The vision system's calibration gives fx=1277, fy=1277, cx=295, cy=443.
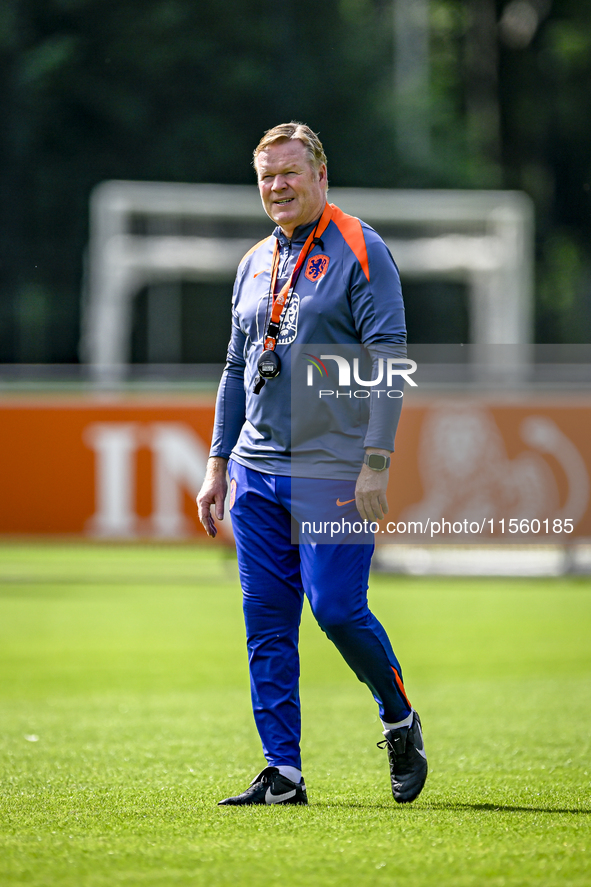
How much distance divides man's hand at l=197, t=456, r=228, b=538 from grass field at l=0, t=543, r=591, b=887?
0.93 m

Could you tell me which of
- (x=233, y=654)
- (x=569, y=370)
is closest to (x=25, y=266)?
(x=569, y=370)

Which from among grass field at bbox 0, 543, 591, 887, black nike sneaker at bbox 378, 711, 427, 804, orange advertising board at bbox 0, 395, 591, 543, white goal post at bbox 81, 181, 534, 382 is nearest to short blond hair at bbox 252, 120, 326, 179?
black nike sneaker at bbox 378, 711, 427, 804

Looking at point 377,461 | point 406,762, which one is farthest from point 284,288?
point 406,762

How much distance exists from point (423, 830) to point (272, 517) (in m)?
1.06

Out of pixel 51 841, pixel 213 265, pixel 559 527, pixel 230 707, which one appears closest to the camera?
pixel 51 841

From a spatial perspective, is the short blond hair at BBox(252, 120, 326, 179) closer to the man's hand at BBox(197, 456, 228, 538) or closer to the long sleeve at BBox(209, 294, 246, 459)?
the long sleeve at BBox(209, 294, 246, 459)

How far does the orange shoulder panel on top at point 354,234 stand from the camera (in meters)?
3.96

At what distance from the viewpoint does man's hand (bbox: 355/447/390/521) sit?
153 inches

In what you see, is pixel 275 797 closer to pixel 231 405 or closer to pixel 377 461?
→ pixel 377 461

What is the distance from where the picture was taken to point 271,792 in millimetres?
4016

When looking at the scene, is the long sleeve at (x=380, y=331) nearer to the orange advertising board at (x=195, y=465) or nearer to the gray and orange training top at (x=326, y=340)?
the gray and orange training top at (x=326, y=340)

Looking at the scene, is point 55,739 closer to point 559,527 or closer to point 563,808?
point 563,808

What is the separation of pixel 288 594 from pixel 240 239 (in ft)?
51.6

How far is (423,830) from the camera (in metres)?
3.67
